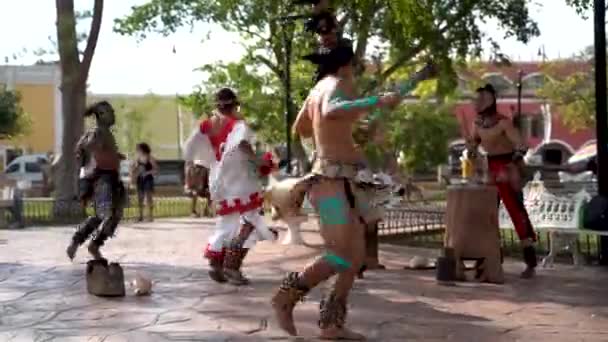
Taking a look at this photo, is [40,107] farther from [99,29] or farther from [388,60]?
[99,29]

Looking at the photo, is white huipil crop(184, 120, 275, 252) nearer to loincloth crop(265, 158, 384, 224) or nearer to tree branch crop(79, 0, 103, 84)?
loincloth crop(265, 158, 384, 224)

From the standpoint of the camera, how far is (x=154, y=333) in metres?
6.36

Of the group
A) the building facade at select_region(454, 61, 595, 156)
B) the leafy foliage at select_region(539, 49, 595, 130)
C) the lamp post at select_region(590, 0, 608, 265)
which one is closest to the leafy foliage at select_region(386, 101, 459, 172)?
the leafy foliage at select_region(539, 49, 595, 130)

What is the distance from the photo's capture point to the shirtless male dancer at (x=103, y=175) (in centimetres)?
816

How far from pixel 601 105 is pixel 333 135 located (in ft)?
16.6

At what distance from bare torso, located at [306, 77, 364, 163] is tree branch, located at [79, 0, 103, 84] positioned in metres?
14.6

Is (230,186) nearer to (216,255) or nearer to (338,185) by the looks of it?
(216,255)

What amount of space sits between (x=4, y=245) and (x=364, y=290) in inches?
269

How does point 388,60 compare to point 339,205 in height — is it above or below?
above

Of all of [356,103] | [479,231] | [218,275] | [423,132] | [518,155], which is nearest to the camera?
[356,103]

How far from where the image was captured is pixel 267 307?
736 cm

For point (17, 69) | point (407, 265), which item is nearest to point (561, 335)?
point (407, 265)

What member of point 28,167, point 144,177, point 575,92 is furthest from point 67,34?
point 575,92

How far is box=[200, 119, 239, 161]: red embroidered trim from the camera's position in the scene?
885 centimetres
